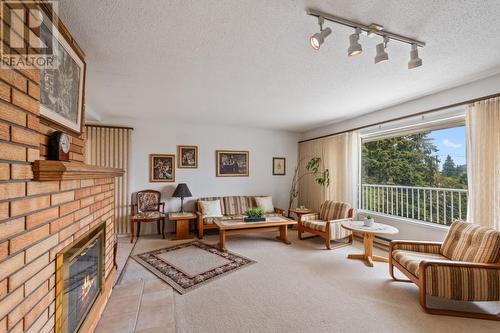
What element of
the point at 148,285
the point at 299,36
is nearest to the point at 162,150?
the point at 148,285

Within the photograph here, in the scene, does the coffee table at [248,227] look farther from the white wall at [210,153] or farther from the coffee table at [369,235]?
the white wall at [210,153]

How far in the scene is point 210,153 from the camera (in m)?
5.39

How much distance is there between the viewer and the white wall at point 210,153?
16.0 feet

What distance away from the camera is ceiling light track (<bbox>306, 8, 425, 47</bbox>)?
1.62 metres

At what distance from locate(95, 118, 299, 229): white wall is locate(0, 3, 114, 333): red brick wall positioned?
Result: 12.1 feet

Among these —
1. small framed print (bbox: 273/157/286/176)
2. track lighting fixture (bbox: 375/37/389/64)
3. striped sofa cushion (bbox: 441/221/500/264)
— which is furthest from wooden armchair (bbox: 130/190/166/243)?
striped sofa cushion (bbox: 441/221/500/264)

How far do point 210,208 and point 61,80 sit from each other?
369 centimetres

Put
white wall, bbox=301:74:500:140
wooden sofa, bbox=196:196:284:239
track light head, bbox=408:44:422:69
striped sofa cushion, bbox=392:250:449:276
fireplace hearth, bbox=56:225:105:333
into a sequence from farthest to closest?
1. wooden sofa, bbox=196:196:284:239
2. white wall, bbox=301:74:500:140
3. striped sofa cushion, bbox=392:250:449:276
4. track light head, bbox=408:44:422:69
5. fireplace hearth, bbox=56:225:105:333

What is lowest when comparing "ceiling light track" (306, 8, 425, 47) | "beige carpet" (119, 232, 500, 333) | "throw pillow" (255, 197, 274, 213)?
"beige carpet" (119, 232, 500, 333)

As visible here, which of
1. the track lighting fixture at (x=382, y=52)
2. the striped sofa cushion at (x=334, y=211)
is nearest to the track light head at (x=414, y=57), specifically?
the track lighting fixture at (x=382, y=52)

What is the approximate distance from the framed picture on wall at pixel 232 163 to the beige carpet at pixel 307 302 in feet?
8.39

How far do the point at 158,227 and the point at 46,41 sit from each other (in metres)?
4.10

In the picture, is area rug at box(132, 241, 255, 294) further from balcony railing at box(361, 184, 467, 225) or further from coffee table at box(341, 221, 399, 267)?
balcony railing at box(361, 184, 467, 225)

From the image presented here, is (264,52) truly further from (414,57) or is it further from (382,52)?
(414,57)
